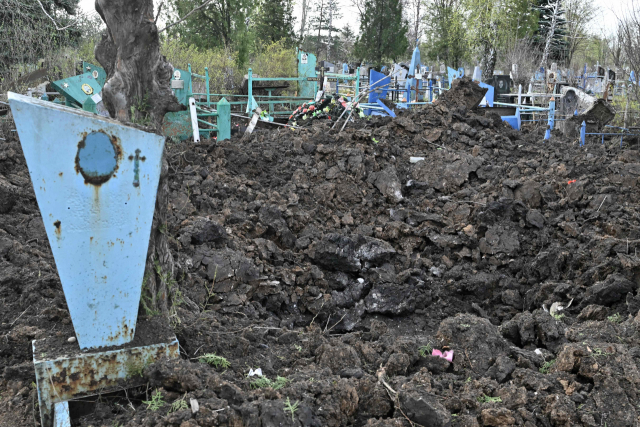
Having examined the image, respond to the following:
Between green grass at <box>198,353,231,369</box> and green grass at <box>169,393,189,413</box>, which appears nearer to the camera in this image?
green grass at <box>169,393,189,413</box>

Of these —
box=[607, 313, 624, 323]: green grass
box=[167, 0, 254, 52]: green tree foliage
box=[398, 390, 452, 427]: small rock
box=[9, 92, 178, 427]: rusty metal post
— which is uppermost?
box=[167, 0, 254, 52]: green tree foliage

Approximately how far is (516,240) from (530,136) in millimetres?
6424

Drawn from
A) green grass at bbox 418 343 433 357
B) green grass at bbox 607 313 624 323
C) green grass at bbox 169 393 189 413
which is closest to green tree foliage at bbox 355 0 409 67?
green grass at bbox 607 313 624 323

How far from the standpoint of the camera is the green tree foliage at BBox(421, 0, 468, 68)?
106ft

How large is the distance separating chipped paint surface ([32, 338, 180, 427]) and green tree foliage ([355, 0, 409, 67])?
101ft

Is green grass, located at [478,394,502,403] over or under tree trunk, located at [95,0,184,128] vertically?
under

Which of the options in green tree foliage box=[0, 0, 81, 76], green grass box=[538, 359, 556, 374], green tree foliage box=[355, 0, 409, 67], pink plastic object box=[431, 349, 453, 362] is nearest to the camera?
green grass box=[538, 359, 556, 374]

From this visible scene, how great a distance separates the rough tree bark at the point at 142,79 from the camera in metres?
2.79

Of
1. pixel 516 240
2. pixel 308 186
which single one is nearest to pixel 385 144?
pixel 308 186

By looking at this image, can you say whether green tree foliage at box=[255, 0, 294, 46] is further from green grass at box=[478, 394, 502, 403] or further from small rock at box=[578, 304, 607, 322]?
green grass at box=[478, 394, 502, 403]

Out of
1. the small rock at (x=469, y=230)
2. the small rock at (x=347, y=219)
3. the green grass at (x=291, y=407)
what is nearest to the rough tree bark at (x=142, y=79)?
A: the green grass at (x=291, y=407)

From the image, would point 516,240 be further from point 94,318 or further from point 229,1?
point 229,1

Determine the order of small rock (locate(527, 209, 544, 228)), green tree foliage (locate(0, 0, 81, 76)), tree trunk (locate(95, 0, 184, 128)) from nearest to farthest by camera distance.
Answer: tree trunk (locate(95, 0, 184, 128)) → small rock (locate(527, 209, 544, 228)) → green tree foliage (locate(0, 0, 81, 76))

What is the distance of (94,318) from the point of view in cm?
252
